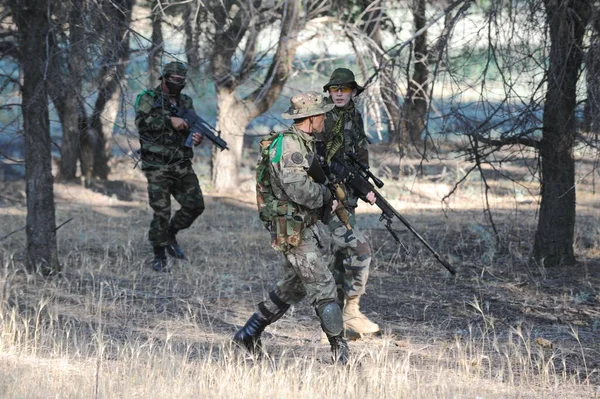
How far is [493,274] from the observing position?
27.4 ft

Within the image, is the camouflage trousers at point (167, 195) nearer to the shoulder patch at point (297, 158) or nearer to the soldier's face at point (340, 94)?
the soldier's face at point (340, 94)

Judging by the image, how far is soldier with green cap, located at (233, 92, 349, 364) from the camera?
17.2ft

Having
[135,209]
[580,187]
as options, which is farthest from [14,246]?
[580,187]

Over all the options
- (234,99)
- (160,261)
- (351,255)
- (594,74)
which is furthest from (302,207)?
(234,99)

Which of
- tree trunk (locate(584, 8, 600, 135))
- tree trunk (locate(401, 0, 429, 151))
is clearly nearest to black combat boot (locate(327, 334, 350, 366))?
tree trunk (locate(401, 0, 429, 151))

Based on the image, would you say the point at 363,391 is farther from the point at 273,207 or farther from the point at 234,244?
the point at 234,244

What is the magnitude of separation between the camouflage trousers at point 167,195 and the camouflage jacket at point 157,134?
9 centimetres

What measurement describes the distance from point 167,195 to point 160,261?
2.05ft

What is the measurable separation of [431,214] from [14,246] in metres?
5.17

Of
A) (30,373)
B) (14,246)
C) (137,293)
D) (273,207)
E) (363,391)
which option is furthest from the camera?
(14,246)

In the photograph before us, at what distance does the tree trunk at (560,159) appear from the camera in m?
7.52

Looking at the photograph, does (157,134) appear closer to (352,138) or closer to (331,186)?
(352,138)

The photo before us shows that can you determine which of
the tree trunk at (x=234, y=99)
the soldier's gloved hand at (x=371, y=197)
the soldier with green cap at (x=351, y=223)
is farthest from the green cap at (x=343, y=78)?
the tree trunk at (x=234, y=99)

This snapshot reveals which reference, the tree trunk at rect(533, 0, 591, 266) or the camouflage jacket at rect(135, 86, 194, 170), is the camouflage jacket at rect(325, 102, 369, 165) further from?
the camouflage jacket at rect(135, 86, 194, 170)
